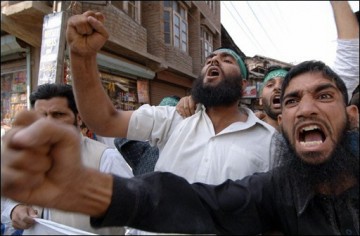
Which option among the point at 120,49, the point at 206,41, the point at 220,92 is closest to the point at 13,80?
the point at 120,49

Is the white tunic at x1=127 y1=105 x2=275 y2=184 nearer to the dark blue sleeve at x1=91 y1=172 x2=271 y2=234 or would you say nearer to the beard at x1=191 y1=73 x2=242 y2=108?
the beard at x1=191 y1=73 x2=242 y2=108

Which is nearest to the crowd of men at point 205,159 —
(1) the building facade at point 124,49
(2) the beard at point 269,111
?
(2) the beard at point 269,111

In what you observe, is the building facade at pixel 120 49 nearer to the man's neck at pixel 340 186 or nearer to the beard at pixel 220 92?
the beard at pixel 220 92

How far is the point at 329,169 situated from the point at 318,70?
1.68 feet

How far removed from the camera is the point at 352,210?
1.36m

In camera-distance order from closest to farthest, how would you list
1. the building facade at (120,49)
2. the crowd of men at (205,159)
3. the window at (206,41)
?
the crowd of men at (205,159)
the building facade at (120,49)
the window at (206,41)

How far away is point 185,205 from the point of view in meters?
1.26

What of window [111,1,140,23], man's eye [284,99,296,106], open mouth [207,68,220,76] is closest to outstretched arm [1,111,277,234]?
man's eye [284,99,296,106]

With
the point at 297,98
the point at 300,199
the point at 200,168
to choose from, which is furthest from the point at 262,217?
the point at 297,98

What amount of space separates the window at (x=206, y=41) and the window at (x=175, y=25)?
1.92m

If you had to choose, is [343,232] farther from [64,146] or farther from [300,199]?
[64,146]

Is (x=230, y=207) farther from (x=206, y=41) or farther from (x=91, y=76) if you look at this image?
(x=206, y=41)

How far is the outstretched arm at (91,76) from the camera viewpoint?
1.45 m

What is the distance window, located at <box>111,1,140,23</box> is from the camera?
9.59 metres
